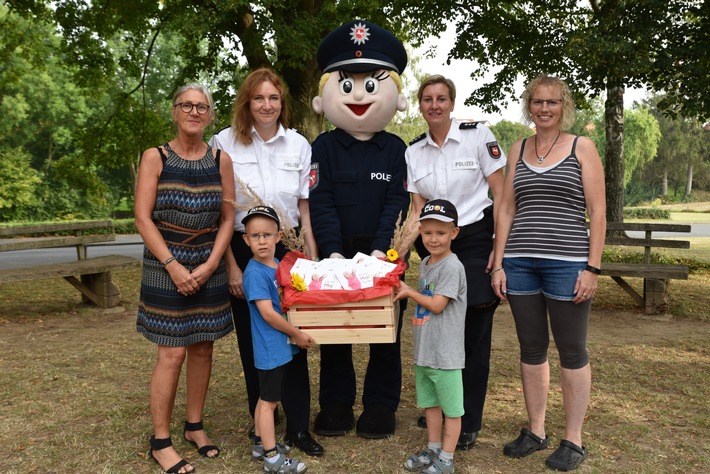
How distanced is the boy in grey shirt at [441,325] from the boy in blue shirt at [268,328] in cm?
62

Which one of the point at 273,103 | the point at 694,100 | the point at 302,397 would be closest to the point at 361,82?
the point at 273,103

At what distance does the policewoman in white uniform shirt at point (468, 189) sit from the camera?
11.5ft

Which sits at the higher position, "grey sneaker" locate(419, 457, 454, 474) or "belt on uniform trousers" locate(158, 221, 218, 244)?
"belt on uniform trousers" locate(158, 221, 218, 244)

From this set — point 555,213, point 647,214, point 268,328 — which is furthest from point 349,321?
point 647,214

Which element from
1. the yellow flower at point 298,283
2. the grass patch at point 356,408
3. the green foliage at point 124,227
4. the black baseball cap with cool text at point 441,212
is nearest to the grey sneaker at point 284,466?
the grass patch at point 356,408

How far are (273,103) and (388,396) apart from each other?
199cm

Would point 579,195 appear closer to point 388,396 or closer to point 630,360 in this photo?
point 388,396

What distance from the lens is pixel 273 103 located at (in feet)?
11.7

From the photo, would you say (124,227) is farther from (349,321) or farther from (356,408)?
(349,321)

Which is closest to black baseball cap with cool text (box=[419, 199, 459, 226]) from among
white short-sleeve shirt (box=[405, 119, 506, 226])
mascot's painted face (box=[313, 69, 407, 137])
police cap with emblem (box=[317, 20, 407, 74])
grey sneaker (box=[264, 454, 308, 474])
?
white short-sleeve shirt (box=[405, 119, 506, 226])

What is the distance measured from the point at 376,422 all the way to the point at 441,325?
0.99 meters

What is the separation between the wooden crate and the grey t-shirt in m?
0.19

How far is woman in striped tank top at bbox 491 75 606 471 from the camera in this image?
3232mm

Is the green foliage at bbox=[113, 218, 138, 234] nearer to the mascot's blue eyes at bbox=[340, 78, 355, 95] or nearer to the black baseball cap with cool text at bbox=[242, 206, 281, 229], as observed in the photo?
the mascot's blue eyes at bbox=[340, 78, 355, 95]
